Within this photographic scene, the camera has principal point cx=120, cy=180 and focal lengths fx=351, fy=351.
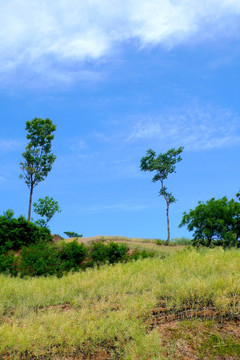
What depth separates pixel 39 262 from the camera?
15172 mm

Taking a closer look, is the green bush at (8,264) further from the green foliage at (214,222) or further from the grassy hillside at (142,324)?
the green foliage at (214,222)

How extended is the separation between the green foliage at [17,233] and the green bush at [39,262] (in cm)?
122

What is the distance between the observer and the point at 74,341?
18.2ft

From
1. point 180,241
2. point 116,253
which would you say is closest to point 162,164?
point 180,241

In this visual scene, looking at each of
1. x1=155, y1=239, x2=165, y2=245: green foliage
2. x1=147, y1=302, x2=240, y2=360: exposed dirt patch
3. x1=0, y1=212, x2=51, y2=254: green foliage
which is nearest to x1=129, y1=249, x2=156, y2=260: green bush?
x1=0, y1=212, x2=51, y2=254: green foliage

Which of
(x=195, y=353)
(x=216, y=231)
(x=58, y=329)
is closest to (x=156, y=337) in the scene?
(x=195, y=353)

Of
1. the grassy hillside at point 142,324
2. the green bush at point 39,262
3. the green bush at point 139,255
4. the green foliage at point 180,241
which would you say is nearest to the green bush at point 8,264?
the green bush at point 39,262

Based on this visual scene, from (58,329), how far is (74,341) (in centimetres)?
46

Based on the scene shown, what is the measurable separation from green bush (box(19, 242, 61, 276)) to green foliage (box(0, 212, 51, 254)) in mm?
1220

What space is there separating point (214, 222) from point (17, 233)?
1391cm

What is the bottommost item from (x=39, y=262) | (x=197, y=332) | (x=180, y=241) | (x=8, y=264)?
(x=197, y=332)

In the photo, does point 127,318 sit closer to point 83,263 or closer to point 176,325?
point 176,325

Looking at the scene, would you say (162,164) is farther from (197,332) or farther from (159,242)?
(197,332)

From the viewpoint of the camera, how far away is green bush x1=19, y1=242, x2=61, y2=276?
14922 millimetres
